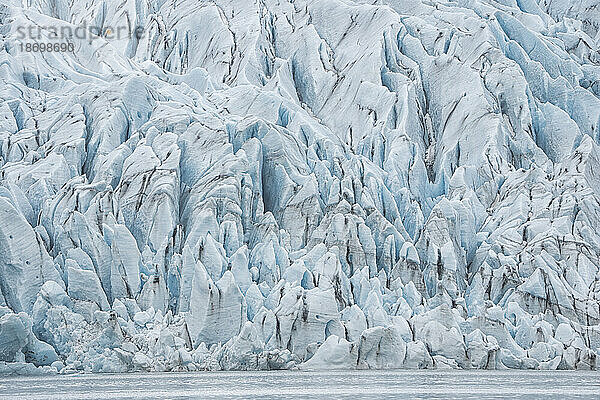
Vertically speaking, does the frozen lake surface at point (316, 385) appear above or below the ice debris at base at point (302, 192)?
below

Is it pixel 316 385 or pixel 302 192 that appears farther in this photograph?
pixel 302 192

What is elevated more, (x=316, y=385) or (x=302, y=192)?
(x=302, y=192)

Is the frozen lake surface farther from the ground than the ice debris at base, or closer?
closer

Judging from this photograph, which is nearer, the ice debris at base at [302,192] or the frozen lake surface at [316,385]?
the frozen lake surface at [316,385]

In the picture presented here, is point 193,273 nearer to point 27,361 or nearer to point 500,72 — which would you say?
point 27,361

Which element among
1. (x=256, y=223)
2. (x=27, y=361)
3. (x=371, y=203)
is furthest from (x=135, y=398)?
(x=371, y=203)
